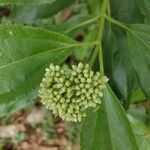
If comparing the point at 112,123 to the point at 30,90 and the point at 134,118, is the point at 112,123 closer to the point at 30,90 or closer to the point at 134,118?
the point at 30,90

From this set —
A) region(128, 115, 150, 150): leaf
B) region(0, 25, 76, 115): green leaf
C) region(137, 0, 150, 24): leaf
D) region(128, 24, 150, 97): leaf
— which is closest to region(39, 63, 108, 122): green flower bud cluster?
region(0, 25, 76, 115): green leaf

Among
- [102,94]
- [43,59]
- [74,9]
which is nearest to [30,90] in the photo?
[43,59]

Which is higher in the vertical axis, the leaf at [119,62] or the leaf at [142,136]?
the leaf at [119,62]

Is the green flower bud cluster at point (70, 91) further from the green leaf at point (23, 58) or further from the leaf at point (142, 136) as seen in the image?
the leaf at point (142, 136)

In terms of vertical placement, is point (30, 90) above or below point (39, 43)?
below

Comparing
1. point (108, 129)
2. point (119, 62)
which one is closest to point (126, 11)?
point (119, 62)

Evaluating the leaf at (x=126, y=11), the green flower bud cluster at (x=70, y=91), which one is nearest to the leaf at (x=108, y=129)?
the green flower bud cluster at (x=70, y=91)

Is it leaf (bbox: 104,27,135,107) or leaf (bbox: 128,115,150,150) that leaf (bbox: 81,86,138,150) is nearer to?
leaf (bbox: 104,27,135,107)
